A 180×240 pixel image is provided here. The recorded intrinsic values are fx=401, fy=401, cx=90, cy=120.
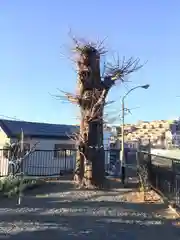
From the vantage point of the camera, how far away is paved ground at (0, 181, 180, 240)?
23.7 ft

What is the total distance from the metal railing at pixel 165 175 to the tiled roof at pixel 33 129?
43.9ft

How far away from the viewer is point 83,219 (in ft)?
27.9

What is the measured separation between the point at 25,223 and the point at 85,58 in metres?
7.33

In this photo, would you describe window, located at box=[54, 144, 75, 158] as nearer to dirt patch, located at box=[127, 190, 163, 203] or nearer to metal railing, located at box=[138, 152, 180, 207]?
metal railing, located at box=[138, 152, 180, 207]

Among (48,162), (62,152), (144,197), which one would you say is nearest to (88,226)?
(144,197)

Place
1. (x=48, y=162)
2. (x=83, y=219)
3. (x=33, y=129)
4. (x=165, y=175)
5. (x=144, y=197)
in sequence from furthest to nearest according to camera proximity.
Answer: (x=33, y=129)
(x=48, y=162)
(x=144, y=197)
(x=165, y=175)
(x=83, y=219)

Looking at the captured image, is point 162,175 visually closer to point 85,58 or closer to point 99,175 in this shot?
point 99,175

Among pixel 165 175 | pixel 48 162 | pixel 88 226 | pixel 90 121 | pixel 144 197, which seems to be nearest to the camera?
pixel 88 226

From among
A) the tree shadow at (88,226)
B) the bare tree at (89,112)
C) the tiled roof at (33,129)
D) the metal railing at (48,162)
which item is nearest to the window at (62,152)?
the metal railing at (48,162)

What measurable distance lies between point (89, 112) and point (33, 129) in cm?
1566

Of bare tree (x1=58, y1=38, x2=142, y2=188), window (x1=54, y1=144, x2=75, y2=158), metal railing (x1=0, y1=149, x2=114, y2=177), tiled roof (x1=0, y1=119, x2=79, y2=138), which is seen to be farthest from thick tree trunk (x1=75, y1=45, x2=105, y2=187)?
tiled roof (x1=0, y1=119, x2=79, y2=138)

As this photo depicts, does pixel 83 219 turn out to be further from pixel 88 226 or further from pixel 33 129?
pixel 33 129

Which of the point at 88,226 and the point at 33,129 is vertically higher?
the point at 33,129

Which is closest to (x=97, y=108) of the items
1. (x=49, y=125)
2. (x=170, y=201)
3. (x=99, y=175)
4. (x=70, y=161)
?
(x=99, y=175)
